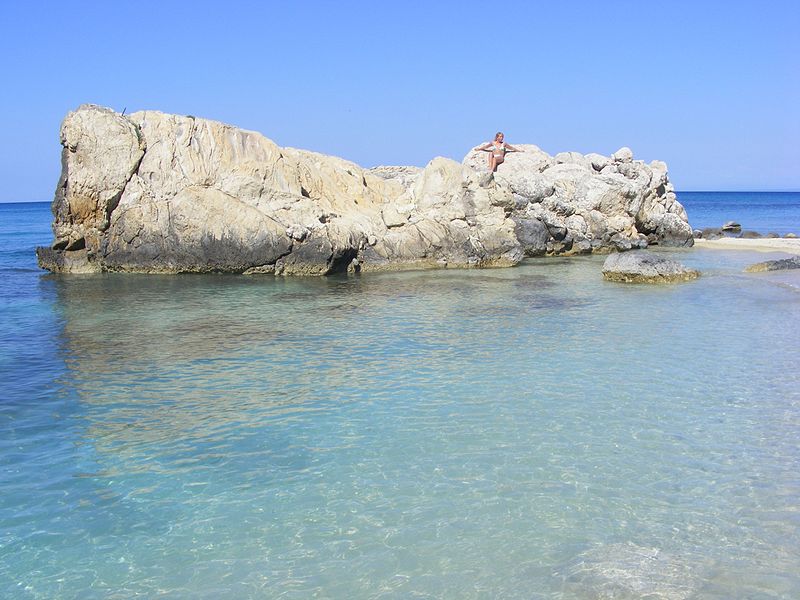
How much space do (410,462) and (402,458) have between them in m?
0.16

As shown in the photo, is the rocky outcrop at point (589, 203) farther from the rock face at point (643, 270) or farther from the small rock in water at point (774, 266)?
the small rock in water at point (774, 266)

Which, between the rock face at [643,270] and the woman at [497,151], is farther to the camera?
the woman at [497,151]

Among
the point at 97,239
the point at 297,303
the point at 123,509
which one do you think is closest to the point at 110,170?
the point at 97,239

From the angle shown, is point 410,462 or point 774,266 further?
point 774,266

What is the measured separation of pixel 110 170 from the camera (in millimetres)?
25906

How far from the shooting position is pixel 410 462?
333 inches

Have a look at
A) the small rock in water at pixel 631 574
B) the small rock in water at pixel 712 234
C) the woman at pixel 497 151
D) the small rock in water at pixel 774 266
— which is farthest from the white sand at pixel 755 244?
the small rock in water at pixel 631 574

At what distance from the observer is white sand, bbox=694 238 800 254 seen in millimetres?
36375

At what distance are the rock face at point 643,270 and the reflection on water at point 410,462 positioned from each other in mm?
7152

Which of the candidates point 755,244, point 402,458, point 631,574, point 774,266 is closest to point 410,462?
point 402,458

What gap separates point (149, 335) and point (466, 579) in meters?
11.6

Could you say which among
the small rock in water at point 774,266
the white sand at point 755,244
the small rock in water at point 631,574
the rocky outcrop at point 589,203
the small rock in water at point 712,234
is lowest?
the small rock in water at point 631,574

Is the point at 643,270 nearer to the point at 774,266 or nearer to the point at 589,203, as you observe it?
the point at 774,266

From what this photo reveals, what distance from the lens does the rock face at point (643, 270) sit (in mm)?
23750
